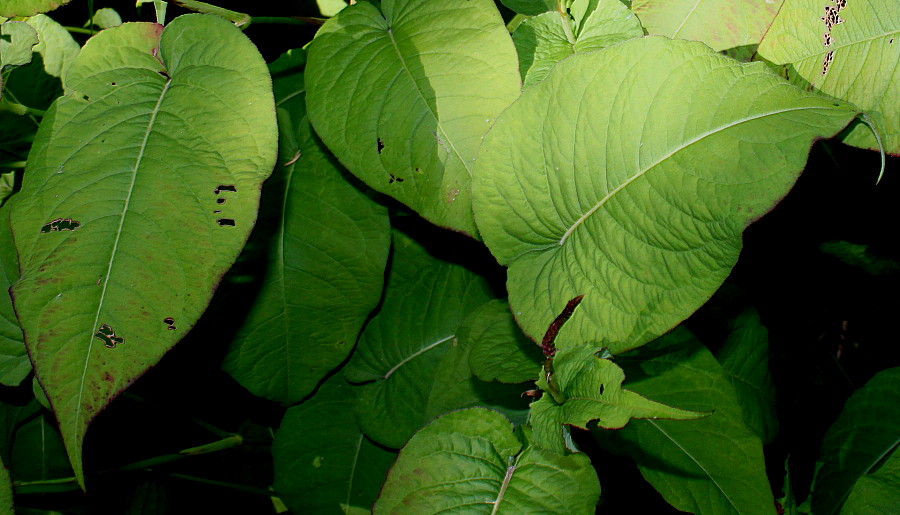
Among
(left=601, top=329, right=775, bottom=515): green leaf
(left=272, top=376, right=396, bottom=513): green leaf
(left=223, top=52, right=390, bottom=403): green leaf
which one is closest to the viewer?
(left=601, top=329, right=775, bottom=515): green leaf

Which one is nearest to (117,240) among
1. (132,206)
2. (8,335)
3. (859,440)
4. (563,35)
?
(132,206)

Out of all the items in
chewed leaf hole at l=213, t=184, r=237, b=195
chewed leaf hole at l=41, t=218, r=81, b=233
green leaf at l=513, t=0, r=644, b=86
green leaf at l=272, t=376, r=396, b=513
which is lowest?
green leaf at l=272, t=376, r=396, b=513

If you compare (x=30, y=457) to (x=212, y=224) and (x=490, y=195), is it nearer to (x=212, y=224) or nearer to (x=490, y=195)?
(x=212, y=224)

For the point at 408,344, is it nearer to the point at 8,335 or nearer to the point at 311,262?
the point at 311,262

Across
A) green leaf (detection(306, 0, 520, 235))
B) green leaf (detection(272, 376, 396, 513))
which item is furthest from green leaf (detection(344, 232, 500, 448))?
green leaf (detection(306, 0, 520, 235))

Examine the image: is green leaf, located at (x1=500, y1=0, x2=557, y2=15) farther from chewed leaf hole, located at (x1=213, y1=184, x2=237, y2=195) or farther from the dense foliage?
chewed leaf hole, located at (x1=213, y1=184, x2=237, y2=195)

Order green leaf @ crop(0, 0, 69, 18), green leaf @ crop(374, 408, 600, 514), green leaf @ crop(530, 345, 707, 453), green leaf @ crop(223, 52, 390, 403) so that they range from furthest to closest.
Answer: green leaf @ crop(223, 52, 390, 403) < green leaf @ crop(0, 0, 69, 18) < green leaf @ crop(374, 408, 600, 514) < green leaf @ crop(530, 345, 707, 453)

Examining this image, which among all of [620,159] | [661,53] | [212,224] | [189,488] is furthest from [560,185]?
[189,488]
